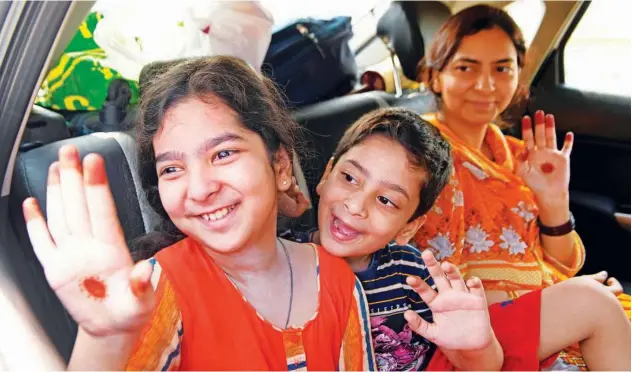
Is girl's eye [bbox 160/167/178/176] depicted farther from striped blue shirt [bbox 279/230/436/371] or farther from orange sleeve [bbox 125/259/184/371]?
striped blue shirt [bbox 279/230/436/371]

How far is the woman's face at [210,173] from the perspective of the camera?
0.75m

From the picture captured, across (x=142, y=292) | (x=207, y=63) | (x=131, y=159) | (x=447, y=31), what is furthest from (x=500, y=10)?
(x=142, y=292)

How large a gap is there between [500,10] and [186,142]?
0.75 metres

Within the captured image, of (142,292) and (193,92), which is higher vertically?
(193,92)

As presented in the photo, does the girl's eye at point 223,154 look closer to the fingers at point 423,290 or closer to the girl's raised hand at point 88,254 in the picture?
the girl's raised hand at point 88,254

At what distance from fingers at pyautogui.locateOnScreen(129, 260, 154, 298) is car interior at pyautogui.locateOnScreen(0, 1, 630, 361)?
0.08m

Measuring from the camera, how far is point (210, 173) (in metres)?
0.75

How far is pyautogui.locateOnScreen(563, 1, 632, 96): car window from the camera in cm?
122

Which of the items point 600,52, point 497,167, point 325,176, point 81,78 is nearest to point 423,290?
point 325,176

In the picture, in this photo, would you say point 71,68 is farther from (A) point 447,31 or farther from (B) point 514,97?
(B) point 514,97

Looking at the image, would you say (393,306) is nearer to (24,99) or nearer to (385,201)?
(385,201)

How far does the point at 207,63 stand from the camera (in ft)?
2.65

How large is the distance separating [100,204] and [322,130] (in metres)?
0.52

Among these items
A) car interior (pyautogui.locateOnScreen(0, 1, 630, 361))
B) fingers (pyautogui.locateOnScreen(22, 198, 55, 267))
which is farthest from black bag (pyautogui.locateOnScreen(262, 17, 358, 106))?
fingers (pyautogui.locateOnScreen(22, 198, 55, 267))
